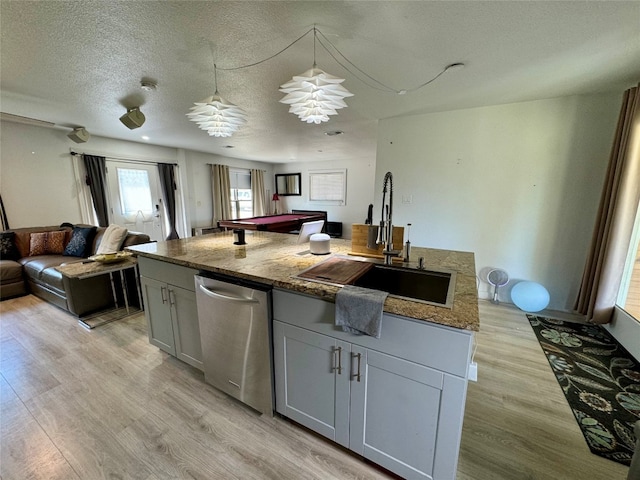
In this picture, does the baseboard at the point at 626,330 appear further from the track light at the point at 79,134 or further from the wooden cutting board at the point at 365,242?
the track light at the point at 79,134

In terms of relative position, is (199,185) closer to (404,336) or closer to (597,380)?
(404,336)

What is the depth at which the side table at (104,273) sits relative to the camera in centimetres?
238

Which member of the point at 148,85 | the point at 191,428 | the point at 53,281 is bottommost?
the point at 191,428

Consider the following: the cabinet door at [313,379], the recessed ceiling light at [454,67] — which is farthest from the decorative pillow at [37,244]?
the recessed ceiling light at [454,67]

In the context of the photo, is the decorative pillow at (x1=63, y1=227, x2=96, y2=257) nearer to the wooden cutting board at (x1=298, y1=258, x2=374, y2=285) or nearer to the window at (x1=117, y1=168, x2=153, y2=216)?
the window at (x1=117, y1=168, x2=153, y2=216)

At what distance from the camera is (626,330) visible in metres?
2.12

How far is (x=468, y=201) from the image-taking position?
3.08m

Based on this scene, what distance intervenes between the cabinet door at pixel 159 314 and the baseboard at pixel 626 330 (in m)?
3.62

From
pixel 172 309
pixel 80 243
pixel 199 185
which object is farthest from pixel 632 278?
pixel 199 185

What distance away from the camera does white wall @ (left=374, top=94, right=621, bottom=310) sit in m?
2.60

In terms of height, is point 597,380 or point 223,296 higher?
point 223,296

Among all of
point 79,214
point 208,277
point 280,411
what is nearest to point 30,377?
point 208,277

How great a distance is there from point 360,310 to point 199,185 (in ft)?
20.3

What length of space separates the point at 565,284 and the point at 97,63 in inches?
194
